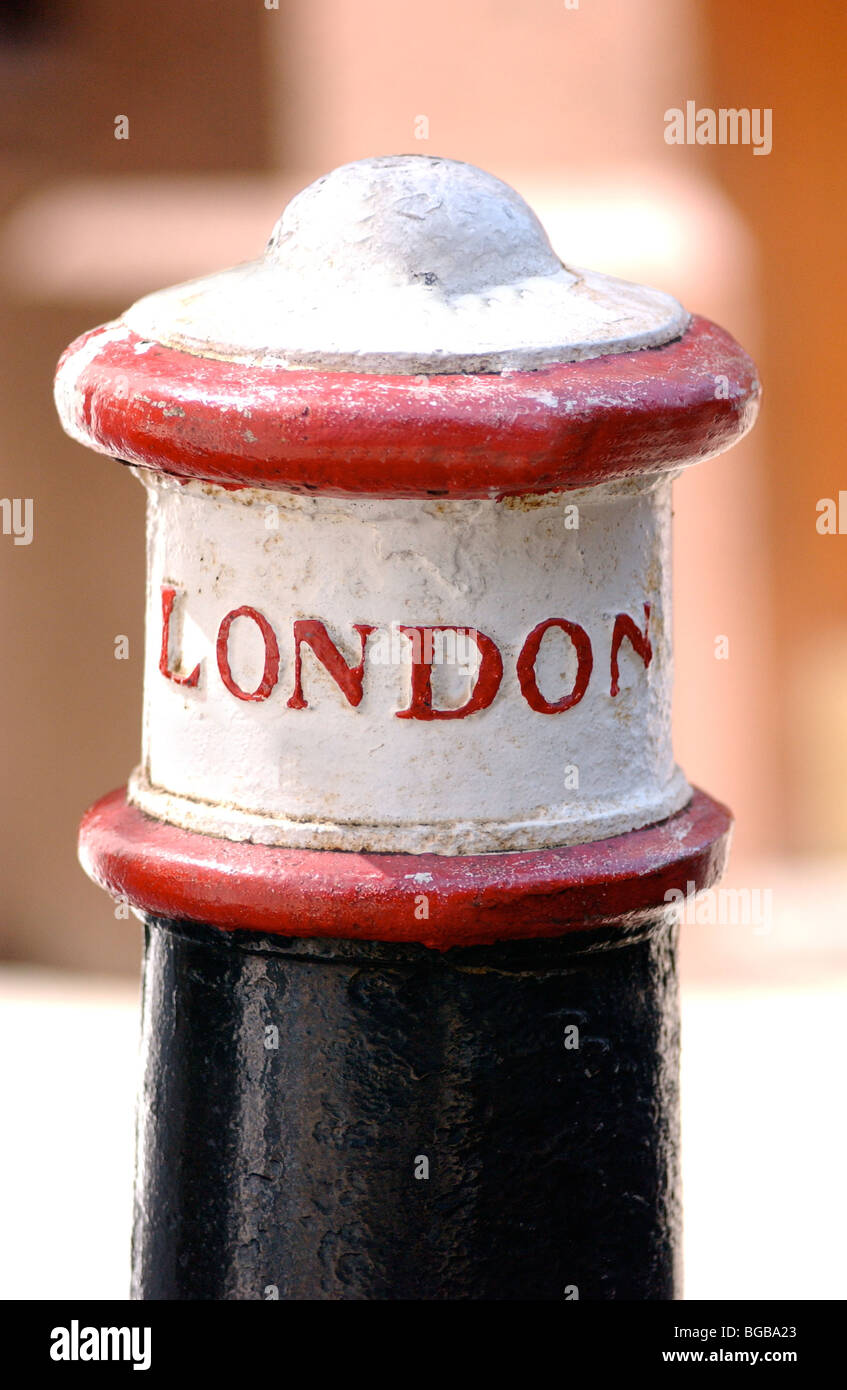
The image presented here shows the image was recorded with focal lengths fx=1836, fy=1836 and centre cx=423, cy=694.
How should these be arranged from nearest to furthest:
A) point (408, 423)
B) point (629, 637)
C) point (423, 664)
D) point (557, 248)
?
1. point (408, 423)
2. point (423, 664)
3. point (629, 637)
4. point (557, 248)

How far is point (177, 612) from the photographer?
1.75 m

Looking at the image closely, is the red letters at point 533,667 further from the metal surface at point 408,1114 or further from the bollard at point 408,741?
the metal surface at point 408,1114

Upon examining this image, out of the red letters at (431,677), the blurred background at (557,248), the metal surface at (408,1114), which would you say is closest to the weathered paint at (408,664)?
the red letters at (431,677)

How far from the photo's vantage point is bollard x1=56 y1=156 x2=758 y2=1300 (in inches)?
63.2

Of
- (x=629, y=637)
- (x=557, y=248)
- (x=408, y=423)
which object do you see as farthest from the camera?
(x=557, y=248)

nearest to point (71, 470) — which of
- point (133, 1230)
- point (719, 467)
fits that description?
point (719, 467)

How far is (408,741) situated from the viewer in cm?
166

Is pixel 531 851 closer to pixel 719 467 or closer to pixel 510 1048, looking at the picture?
pixel 510 1048

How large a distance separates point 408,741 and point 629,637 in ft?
0.80

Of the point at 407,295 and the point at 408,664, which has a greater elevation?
the point at 407,295

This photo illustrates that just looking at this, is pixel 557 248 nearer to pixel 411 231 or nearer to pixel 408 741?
pixel 411 231

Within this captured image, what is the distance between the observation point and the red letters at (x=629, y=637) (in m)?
1.72

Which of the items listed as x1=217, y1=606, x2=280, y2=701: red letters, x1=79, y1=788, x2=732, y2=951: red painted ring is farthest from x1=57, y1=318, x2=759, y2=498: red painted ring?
x1=79, y1=788, x2=732, y2=951: red painted ring

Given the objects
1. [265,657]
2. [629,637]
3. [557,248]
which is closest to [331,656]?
[265,657]
